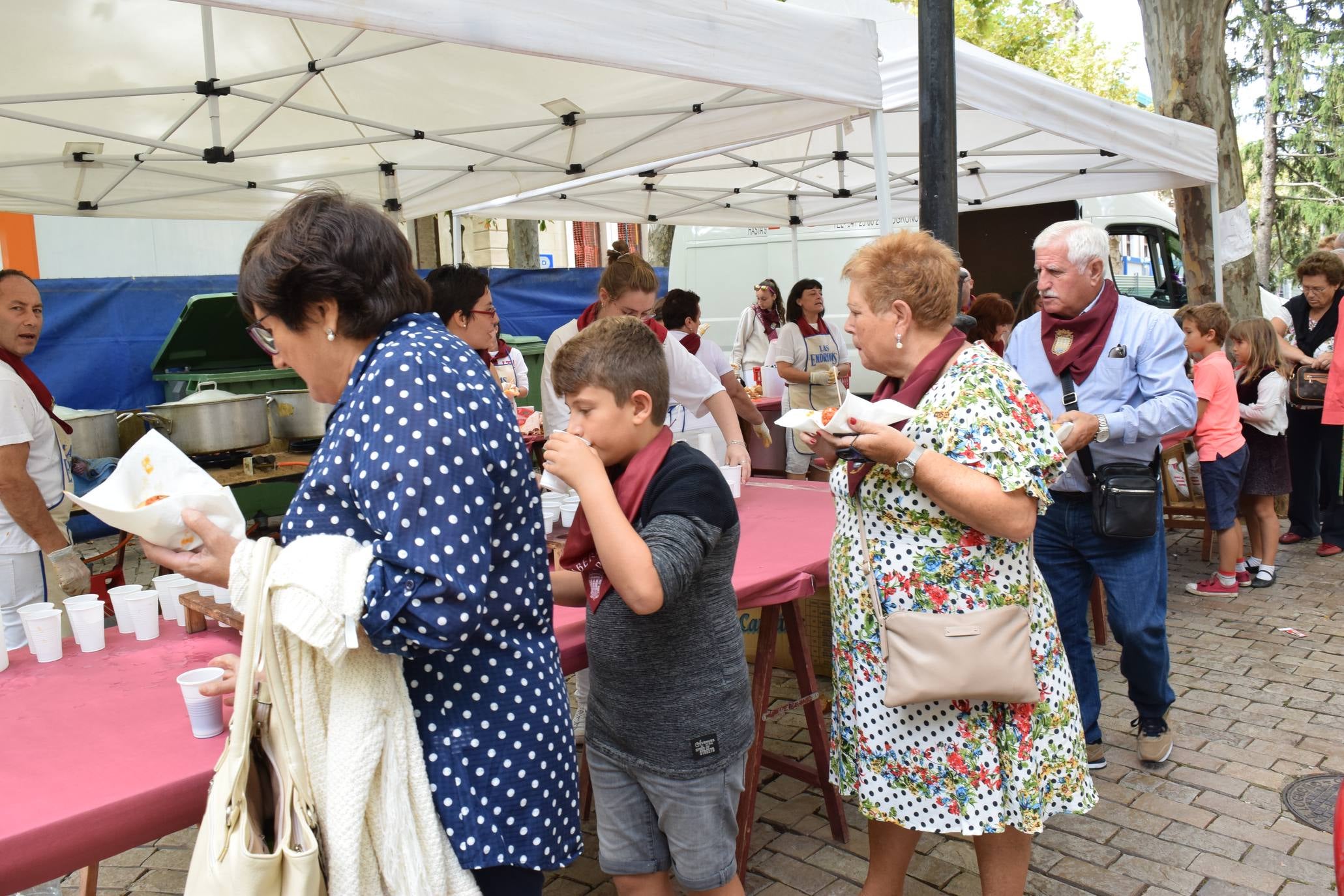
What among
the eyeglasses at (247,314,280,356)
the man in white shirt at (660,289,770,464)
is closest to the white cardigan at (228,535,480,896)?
the eyeglasses at (247,314,280,356)

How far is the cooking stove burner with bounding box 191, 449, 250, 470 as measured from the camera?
5754mm

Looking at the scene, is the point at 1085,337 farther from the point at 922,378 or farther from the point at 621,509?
the point at 621,509

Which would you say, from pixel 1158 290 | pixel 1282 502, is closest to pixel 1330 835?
pixel 1282 502

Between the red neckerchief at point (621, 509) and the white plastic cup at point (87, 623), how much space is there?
1228 millimetres

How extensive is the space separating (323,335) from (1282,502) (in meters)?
7.85

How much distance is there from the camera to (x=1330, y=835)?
3.27 meters

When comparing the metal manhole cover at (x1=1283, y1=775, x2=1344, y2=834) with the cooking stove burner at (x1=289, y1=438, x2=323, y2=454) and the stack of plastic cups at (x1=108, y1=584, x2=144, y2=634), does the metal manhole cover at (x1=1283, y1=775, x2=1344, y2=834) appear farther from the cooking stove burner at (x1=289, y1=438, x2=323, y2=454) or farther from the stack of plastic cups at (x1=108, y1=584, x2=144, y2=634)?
the cooking stove burner at (x1=289, y1=438, x2=323, y2=454)

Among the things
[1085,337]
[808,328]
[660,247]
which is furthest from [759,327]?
[1085,337]

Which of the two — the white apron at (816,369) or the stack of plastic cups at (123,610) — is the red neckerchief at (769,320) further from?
the stack of plastic cups at (123,610)

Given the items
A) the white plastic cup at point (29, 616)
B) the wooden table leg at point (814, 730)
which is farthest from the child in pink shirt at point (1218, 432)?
the white plastic cup at point (29, 616)

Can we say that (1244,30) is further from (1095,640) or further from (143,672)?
(143,672)

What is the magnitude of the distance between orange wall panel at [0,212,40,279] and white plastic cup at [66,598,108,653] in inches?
346

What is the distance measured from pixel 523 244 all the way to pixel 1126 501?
10932mm

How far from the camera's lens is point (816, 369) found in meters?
8.55
